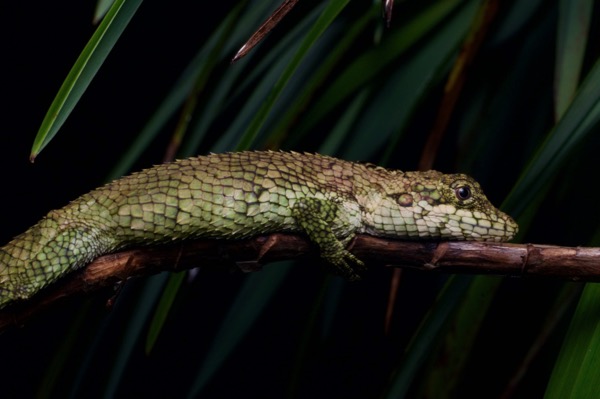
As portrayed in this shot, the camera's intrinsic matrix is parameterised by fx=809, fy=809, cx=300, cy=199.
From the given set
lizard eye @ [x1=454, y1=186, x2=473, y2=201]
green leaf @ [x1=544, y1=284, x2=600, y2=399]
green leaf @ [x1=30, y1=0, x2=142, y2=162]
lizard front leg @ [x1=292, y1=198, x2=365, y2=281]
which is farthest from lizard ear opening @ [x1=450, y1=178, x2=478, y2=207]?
green leaf @ [x1=30, y1=0, x2=142, y2=162]

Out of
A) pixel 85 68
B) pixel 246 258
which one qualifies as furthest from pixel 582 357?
pixel 85 68

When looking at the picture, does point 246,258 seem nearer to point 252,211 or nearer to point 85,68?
point 252,211

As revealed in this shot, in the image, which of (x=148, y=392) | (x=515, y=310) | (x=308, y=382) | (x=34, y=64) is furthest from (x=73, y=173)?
(x=515, y=310)

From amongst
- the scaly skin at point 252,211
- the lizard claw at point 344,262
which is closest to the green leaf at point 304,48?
the scaly skin at point 252,211

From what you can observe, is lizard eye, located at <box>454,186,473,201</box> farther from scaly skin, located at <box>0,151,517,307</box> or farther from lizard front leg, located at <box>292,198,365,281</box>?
lizard front leg, located at <box>292,198,365,281</box>

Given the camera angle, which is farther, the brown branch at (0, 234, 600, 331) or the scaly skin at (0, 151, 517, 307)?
the scaly skin at (0, 151, 517, 307)

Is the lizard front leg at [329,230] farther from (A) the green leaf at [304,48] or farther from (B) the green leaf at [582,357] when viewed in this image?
(B) the green leaf at [582,357]

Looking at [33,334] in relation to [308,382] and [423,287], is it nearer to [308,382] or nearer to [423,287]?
[308,382]
